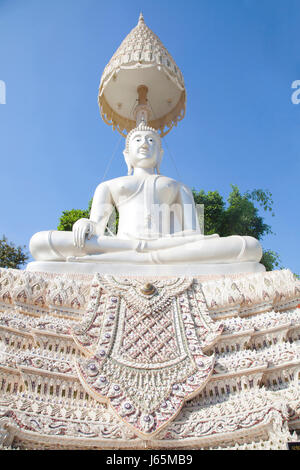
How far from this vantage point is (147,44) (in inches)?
267

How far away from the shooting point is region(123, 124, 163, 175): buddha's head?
5.90m

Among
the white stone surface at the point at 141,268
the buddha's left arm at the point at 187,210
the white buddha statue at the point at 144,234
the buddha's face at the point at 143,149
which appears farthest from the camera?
the buddha's face at the point at 143,149

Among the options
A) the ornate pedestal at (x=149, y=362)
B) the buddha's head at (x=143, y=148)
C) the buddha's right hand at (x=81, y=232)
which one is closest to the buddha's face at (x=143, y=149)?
the buddha's head at (x=143, y=148)

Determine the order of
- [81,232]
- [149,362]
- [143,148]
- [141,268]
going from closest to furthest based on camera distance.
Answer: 1. [149,362]
2. [141,268]
3. [81,232]
4. [143,148]

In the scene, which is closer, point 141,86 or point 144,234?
point 144,234

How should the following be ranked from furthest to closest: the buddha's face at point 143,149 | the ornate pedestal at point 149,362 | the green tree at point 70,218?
1. the green tree at point 70,218
2. the buddha's face at point 143,149
3. the ornate pedestal at point 149,362

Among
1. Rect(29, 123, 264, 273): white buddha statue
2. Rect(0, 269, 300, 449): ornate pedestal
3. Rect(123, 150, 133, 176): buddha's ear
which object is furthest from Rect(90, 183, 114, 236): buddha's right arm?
Rect(0, 269, 300, 449): ornate pedestal

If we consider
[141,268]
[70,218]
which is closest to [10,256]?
[70,218]

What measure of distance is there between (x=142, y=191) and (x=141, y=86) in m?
2.83

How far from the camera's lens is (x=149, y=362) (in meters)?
2.61

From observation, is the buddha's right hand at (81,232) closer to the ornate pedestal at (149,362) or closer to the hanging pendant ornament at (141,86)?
the ornate pedestal at (149,362)

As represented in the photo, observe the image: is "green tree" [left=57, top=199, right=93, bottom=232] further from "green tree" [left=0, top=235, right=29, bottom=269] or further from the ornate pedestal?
the ornate pedestal

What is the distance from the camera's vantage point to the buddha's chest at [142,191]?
17.8 feet

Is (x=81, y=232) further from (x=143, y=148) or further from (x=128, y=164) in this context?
(x=128, y=164)
